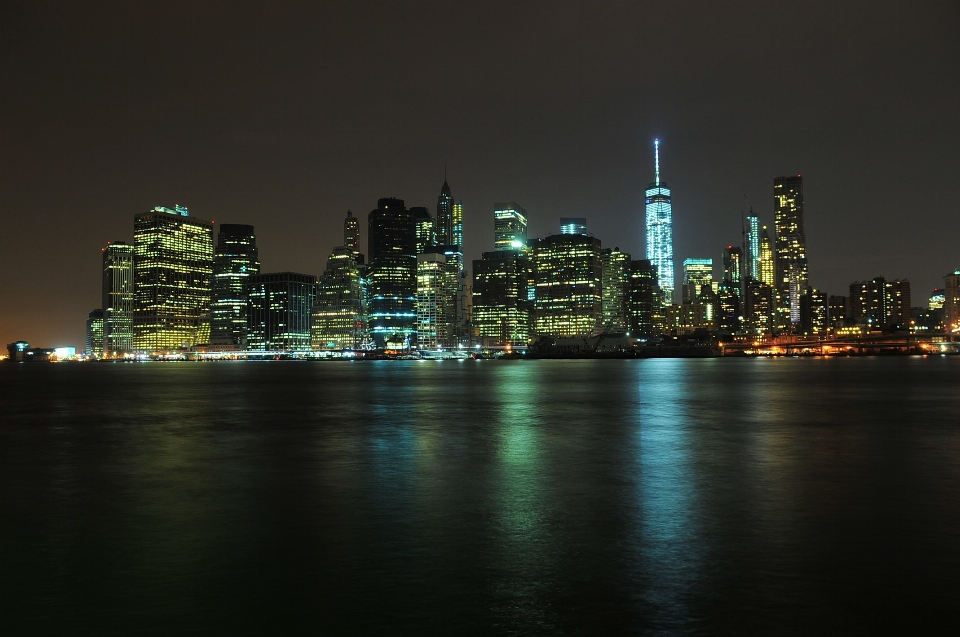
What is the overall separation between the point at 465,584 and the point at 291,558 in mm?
4297

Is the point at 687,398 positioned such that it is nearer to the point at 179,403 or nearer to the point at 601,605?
the point at 179,403

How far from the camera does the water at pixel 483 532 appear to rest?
12.8 metres

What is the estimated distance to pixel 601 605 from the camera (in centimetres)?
1301

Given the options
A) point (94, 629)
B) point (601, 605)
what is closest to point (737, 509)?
point (601, 605)

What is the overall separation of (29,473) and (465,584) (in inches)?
891

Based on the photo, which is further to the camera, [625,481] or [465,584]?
[625,481]

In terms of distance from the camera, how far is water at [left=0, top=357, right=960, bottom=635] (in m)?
12.8

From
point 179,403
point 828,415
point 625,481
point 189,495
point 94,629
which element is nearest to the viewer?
point 94,629

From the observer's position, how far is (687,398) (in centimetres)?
7062

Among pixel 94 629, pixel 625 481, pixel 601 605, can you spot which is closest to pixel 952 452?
pixel 625 481

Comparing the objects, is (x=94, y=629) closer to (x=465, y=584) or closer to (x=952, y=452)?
(x=465, y=584)

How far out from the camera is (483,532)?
18.6 m

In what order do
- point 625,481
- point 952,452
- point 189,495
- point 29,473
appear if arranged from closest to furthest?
point 189,495 < point 625,481 < point 29,473 < point 952,452

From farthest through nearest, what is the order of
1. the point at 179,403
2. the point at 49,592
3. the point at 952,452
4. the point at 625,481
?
the point at 179,403
the point at 952,452
the point at 625,481
the point at 49,592
